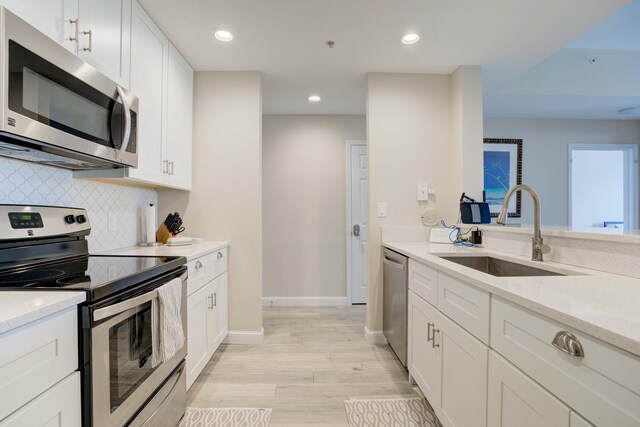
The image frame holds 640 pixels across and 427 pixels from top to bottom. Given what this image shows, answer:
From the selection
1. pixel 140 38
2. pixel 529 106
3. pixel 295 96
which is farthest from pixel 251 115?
pixel 529 106

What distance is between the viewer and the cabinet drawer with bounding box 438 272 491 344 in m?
1.10

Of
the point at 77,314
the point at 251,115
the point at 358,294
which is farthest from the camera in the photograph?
the point at 358,294

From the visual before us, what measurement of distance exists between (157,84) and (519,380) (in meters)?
2.43

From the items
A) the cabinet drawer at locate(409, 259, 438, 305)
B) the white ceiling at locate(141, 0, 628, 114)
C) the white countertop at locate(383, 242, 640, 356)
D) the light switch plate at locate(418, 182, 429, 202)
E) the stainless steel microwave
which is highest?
the white ceiling at locate(141, 0, 628, 114)

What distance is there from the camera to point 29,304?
764mm

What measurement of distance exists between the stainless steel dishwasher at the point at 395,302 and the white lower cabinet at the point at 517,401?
98 cm

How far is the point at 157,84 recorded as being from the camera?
1.98m

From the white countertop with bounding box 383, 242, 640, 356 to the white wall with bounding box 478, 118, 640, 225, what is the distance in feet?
10.6

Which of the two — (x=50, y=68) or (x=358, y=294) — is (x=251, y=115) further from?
(x=358, y=294)

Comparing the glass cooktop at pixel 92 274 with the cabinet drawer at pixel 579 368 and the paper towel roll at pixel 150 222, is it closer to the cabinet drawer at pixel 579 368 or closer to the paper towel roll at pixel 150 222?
the paper towel roll at pixel 150 222

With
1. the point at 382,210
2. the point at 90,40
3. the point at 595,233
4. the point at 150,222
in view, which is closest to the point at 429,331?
the point at 595,233

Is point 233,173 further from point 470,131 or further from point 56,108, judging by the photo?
point 470,131

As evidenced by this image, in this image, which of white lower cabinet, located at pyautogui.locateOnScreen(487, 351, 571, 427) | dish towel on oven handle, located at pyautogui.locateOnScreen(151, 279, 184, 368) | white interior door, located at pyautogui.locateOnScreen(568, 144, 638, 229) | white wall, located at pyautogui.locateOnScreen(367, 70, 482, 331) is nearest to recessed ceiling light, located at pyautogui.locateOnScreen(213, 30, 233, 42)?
white wall, located at pyautogui.locateOnScreen(367, 70, 482, 331)

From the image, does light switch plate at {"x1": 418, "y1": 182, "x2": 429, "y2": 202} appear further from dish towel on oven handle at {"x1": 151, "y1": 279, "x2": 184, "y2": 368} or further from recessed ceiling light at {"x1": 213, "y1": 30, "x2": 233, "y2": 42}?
dish towel on oven handle at {"x1": 151, "y1": 279, "x2": 184, "y2": 368}
